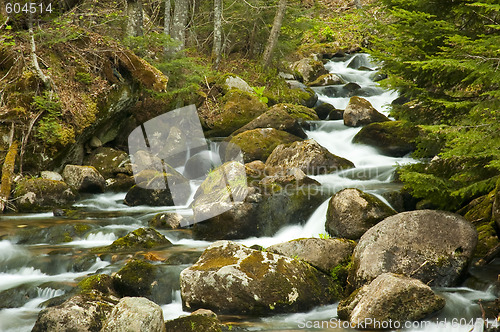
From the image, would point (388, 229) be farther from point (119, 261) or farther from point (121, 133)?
point (121, 133)

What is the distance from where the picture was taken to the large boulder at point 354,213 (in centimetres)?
771

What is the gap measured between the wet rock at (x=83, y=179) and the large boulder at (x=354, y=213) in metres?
6.93

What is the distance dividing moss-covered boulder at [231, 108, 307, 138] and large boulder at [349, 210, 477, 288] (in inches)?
329

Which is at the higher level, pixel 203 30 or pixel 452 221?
pixel 203 30

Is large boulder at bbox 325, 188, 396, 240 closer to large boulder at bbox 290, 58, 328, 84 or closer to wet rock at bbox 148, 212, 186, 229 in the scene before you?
wet rock at bbox 148, 212, 186, 229

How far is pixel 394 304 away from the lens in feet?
16.7

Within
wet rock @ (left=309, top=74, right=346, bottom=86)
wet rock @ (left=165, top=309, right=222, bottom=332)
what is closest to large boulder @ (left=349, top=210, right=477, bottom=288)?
wet rock @ (left=165, top=309, right=222, bottom=332)

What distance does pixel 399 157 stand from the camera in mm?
12867

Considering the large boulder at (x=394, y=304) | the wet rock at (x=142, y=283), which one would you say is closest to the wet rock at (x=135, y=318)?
the wet rock at (x=142, y=283)

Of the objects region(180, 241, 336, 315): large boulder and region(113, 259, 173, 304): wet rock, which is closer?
region(180, 241, 336, 315): large boulder

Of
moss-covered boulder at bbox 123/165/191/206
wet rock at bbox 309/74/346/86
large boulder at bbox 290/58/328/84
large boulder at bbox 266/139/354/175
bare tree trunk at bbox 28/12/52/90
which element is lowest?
moss-covered boulder at bbox 123/165/191/206

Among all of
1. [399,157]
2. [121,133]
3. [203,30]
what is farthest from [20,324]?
[203,30]

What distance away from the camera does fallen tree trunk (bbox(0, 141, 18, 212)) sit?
1017cm

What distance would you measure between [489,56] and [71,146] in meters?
10.7
